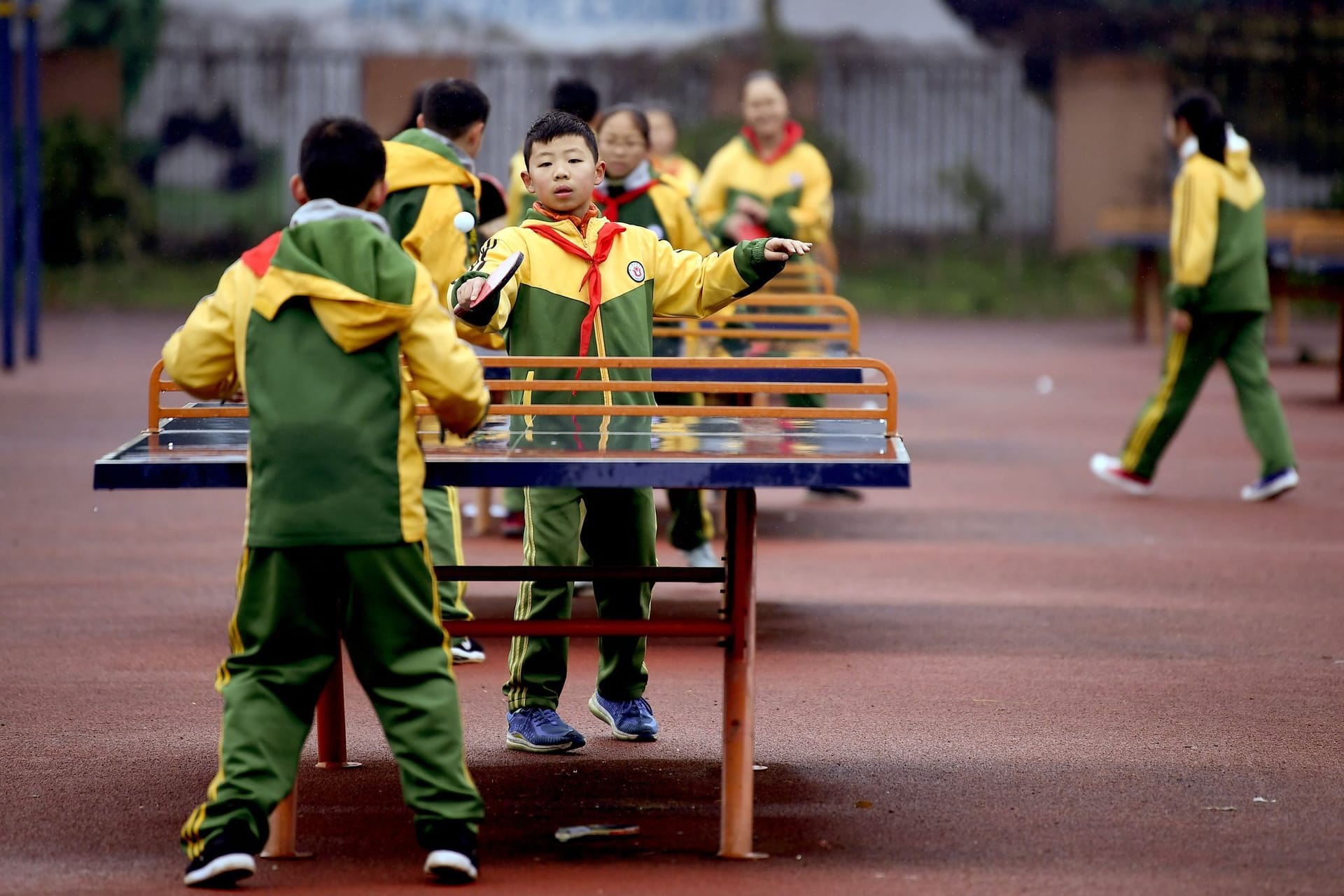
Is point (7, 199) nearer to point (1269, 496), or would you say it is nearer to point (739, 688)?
point (1269, 496)

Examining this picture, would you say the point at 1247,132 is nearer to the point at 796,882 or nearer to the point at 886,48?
the point at 886,48

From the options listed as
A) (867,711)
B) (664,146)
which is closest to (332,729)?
(867,711)

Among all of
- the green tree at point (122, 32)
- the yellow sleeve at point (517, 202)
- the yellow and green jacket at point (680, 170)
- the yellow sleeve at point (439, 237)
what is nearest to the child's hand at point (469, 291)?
the yellow sleeve at point (439, 237)

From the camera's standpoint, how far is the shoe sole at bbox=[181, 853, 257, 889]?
14.2ft

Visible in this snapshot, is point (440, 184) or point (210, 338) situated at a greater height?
point (440, 184)

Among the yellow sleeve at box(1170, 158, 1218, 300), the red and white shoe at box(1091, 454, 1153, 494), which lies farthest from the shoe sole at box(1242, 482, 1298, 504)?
the yellow sleeve at box(1170, 158, 1218, 300)

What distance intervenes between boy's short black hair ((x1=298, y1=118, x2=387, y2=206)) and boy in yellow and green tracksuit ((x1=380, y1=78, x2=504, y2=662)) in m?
2.47

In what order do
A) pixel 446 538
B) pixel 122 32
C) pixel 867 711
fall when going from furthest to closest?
1. pixel 122 32
2. pixel 446 538
3. pixel 867 711

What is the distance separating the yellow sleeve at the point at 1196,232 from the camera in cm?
1061

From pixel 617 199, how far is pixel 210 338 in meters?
4.66

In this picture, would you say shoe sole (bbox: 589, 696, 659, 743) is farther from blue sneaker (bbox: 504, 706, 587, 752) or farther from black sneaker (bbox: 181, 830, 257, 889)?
black sneaker (bbox: 181, 830, 257, 889)

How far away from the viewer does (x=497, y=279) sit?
5035 mm

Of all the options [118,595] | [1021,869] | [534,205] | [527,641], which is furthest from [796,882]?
[118,595]

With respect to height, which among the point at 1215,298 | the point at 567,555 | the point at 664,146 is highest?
the point at 664,146
